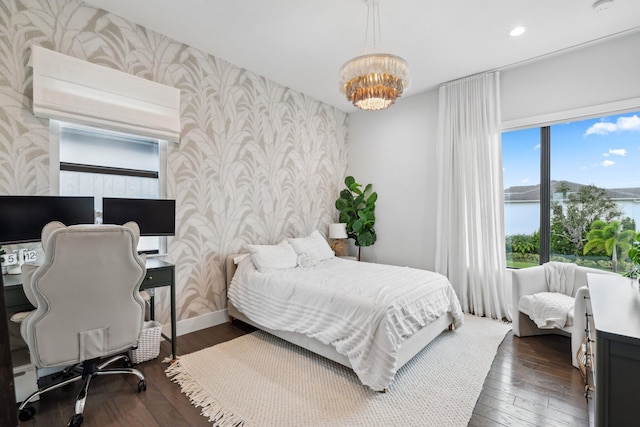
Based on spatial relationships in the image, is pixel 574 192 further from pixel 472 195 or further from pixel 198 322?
pixel 198 322

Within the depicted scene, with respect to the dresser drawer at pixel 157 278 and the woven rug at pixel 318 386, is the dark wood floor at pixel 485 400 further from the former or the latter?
the dresser drawer at pixel 157 278

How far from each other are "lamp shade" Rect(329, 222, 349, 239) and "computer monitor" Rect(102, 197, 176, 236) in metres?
2.42

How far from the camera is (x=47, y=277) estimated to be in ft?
5.42

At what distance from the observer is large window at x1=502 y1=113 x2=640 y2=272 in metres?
3.04

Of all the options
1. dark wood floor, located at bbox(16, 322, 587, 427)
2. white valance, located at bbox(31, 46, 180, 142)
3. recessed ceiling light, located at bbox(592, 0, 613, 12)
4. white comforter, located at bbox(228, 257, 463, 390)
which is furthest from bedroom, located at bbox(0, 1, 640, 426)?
dark wood floor, located at bbox(16, 322, 587, 427)

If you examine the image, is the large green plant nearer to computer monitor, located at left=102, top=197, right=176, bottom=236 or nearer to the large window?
the large window

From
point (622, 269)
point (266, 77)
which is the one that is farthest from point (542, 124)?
point (266, 77)

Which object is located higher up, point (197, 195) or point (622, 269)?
point (197, 195)

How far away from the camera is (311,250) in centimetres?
375

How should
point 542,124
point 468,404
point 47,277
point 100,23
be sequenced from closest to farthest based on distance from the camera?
1. point 47,277
2. point 468,404
3. point 100,23
4. point 542,124

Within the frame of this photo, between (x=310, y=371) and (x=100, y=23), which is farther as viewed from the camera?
(x=100, y=23)

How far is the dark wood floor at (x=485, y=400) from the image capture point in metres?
1.82

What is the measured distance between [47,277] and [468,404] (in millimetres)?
2705

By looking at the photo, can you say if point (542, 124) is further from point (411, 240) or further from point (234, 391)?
point (234, 391)
